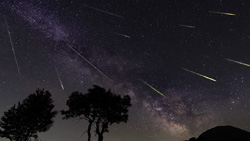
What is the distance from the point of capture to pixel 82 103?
33000 mm

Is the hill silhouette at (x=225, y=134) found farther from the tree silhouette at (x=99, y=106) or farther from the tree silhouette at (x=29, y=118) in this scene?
the tree silhouette at (x=29, y=118)

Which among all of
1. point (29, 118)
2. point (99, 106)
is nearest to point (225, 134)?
point (99, 106)

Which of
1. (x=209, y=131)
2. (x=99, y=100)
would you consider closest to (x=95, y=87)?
(x=99, y=100)

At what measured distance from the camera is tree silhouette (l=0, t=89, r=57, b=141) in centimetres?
3431

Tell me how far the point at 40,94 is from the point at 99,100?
1134 cm

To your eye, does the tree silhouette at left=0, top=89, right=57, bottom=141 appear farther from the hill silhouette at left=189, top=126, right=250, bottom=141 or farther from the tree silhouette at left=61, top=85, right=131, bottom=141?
the hill silhouette at left=189, top=126, right=250, bottom=141

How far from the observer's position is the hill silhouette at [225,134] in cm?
3111

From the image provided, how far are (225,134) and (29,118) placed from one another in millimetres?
31157

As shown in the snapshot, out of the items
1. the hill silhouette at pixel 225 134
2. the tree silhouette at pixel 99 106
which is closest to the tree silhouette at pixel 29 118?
the tree silhouette at pixel 99 106

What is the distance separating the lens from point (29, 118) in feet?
114

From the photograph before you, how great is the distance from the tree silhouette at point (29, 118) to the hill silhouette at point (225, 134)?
939 inches

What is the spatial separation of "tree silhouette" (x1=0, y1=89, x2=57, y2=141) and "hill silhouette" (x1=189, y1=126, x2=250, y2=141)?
939 inches

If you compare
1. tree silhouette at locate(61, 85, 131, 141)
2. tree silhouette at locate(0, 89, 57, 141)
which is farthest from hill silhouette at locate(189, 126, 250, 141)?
tree silhouette at locate(0, 89, 57, 141)

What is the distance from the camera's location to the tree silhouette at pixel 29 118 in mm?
34312
